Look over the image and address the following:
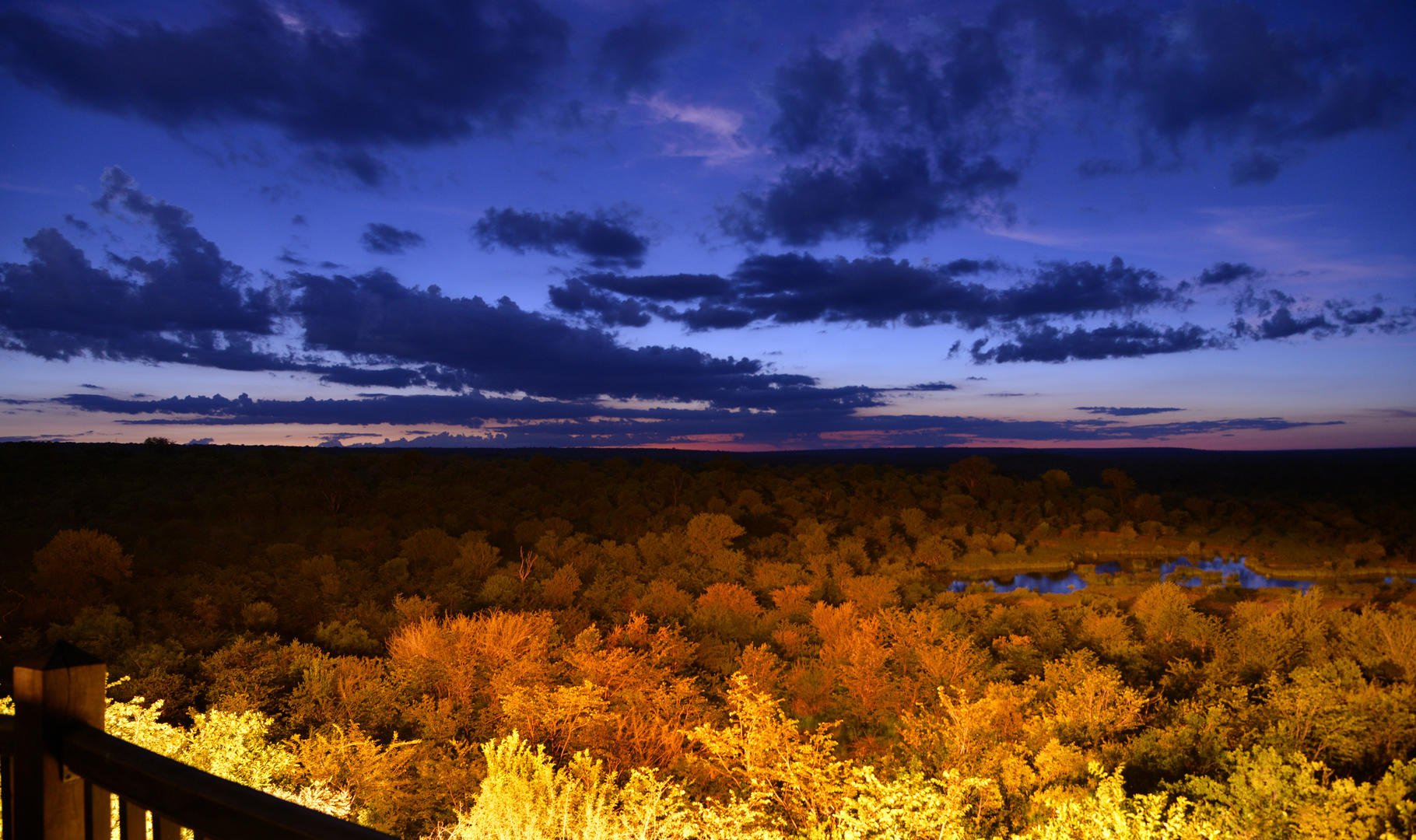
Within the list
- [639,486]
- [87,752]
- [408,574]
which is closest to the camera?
[87,752]

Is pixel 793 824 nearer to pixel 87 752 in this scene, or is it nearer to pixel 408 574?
pixel 87 752

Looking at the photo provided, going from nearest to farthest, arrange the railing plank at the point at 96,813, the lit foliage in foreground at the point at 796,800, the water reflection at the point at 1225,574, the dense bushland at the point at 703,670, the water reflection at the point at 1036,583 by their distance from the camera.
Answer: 1. the railing plank at the point at 96,813
2. the lit foliage in foreground at the point at 796,800
3. the dense bushland at the point at 703,670
4. the water reflection at the point at 1225,574
5. the water reflection at the point at 1036,583

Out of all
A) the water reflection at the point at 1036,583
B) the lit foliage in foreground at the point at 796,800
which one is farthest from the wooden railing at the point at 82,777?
the water reflection at the point at 1036,583

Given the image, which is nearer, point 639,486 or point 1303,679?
point 1303,679

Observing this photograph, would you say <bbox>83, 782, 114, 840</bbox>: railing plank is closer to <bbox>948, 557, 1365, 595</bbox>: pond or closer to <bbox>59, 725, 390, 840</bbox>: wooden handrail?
<bbox>59, 725, 390, 840</bbox>: wooden handrail

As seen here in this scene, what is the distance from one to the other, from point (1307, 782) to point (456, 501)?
29295 millimetres

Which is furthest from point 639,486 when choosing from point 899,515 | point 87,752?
point 87,752

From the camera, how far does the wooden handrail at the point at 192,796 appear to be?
1.49 metres

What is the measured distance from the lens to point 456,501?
3203cm

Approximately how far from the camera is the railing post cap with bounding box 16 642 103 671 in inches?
73.7

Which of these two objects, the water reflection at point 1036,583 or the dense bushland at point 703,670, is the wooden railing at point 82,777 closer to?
the dense bushland at point 703,670

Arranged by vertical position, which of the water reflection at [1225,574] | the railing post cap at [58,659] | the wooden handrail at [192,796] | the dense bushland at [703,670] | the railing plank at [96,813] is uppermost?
the railing post cap at [58,659]

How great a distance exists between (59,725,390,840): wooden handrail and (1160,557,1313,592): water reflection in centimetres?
2894

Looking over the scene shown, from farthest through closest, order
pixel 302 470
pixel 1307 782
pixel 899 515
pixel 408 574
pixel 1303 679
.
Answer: pixel 302 470 < pixel 899 515 < pixel 408 574 < pixel 1303 679 < pixel 1307 782
